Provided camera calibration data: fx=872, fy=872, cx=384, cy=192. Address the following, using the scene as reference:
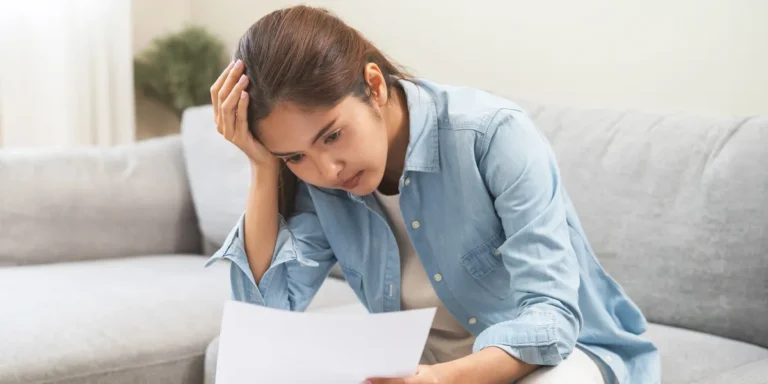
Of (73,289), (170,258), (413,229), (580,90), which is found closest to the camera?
(413,229)

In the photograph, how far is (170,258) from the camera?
2320 millimetres

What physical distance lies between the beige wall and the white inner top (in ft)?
3.07

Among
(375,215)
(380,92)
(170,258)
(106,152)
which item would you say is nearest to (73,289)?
(170,258)

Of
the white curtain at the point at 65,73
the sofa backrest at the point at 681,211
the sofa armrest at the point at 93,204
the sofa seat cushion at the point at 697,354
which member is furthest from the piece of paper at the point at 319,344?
the white curtain at the point at 65,73

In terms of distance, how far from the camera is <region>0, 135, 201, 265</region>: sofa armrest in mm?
2203

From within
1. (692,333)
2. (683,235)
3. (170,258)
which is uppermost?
(683,235)

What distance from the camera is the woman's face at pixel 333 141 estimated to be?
1.08 meters

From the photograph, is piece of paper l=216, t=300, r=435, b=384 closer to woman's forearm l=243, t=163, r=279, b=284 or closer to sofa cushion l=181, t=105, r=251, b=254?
woman's forearm l=243, t=163, r=279, b=284

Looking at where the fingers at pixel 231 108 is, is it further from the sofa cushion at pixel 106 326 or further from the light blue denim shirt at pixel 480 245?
the sofa cushion at pixel 106 326

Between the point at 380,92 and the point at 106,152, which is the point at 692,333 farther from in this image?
the point at 106,152

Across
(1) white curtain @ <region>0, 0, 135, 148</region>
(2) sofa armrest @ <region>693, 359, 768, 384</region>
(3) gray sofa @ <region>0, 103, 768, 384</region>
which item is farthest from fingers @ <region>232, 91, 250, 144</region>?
(1) white curtain @ <region>0, 0, 135, 148</region>

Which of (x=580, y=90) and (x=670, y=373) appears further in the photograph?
(x=580, y=90)

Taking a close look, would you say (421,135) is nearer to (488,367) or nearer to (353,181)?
(353,181)

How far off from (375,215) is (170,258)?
121 centimetres
